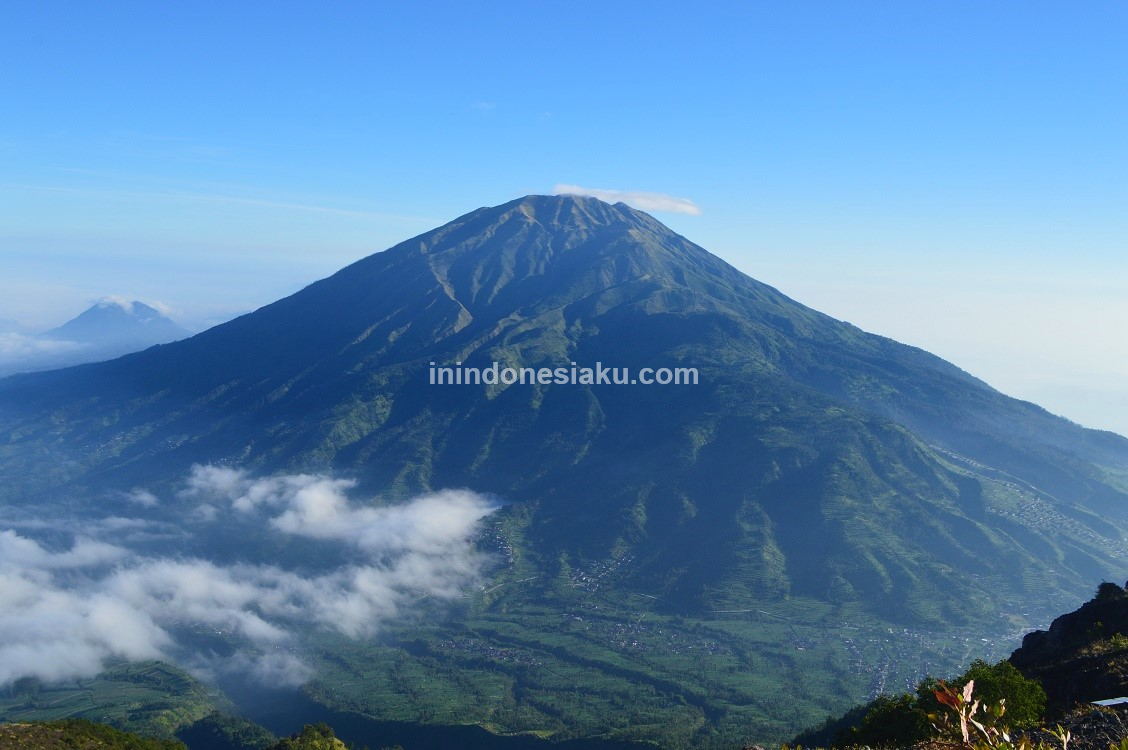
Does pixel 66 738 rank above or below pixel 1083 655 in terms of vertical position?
below

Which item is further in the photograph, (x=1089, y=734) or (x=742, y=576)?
(x=742, y=576)

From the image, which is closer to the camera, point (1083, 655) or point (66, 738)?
point (1083, 655)

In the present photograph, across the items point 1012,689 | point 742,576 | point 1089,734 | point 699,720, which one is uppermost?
point 1089,734

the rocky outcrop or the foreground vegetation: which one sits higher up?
the rocky outcrop

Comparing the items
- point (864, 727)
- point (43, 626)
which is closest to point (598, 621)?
point (43, 626)

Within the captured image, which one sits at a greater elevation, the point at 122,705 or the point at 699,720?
the point at 699,720

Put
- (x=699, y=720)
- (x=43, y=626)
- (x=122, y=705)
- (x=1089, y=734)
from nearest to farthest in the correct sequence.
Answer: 1. (x=1089, y=734)
2. (x=699, y=720)
3. (x=122, y=705)
4. (x=43, y=626)

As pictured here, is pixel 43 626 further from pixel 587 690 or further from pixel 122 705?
pixel 587 690

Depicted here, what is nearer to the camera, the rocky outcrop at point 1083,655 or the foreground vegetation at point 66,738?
the rocky outcrop at point 1083,655

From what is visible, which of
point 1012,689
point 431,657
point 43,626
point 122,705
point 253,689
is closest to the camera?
point 1012,689

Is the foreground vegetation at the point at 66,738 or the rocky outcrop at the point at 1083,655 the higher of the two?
the rocky outcrop at the point at 1083,655

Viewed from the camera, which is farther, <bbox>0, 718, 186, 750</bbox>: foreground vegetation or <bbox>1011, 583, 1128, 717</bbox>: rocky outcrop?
<bbox>0, 718, 186, 750</bbox>: foreground vegetation
